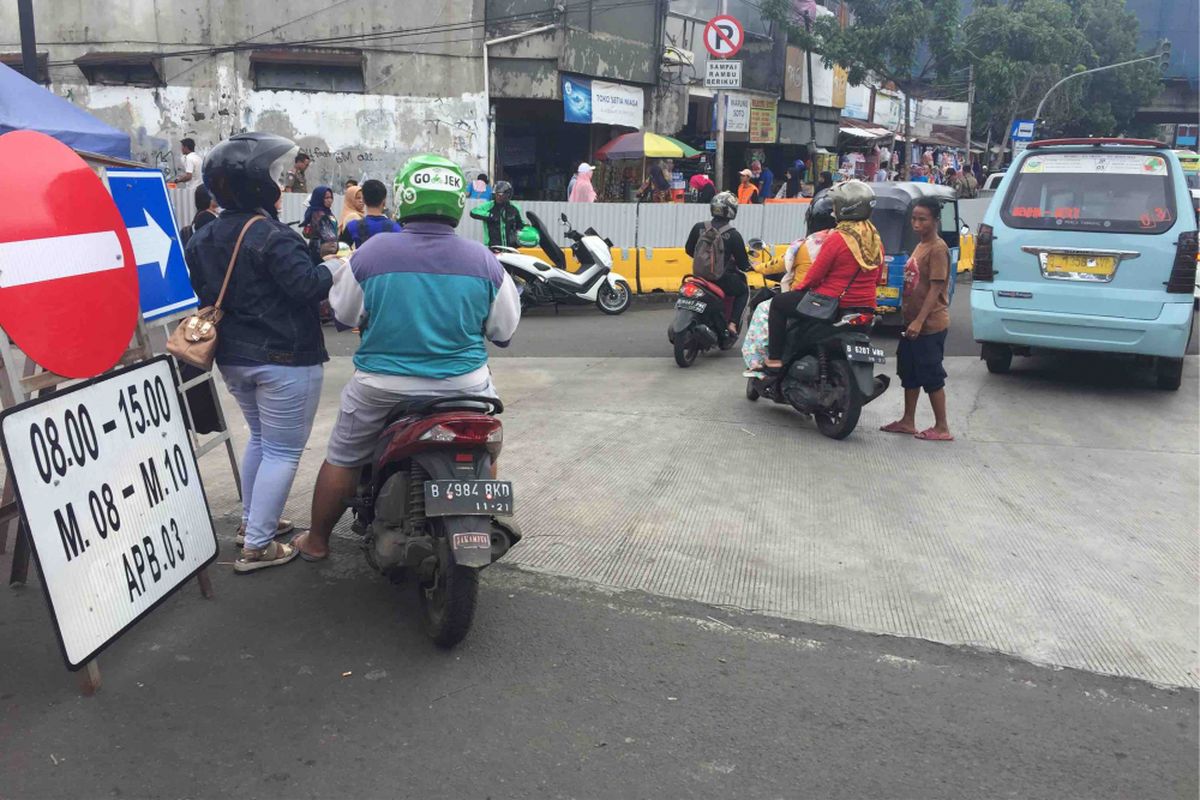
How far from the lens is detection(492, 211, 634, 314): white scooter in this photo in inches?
508

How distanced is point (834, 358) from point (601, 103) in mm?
15507

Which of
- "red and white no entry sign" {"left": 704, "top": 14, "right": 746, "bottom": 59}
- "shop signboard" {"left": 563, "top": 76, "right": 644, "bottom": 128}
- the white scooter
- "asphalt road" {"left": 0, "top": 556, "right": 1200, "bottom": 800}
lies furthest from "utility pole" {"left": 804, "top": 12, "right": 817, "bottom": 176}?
"asphalt road" {"left": 0, "top": 556, "right": 1200, "bottom": 800}

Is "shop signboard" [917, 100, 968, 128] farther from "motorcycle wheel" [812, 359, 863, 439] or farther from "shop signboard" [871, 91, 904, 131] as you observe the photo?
"motorcycle wheel" [812, 359, 863, 439]

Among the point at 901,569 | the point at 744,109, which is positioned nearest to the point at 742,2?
the point at 744,109

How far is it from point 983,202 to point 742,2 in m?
8.28

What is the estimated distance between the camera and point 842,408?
688 centimetres

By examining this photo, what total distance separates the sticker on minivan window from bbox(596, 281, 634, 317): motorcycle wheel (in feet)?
19.4

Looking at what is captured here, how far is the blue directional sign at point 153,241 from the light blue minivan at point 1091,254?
6.43m

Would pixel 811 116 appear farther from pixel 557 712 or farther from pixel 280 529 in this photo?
pixel 557 712

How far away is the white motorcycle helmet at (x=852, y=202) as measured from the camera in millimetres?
6801

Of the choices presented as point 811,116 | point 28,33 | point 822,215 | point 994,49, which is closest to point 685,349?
point 822,215

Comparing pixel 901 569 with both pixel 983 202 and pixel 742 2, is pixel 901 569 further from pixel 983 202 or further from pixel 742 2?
pixel 742 2

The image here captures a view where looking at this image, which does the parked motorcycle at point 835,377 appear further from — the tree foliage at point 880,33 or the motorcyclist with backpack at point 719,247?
the tree foliage at point 880,33

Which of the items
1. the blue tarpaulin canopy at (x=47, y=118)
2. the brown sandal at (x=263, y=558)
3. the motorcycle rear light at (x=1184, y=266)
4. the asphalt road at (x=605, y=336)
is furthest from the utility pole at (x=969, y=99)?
the brown sandal at (x=263, y=558)
